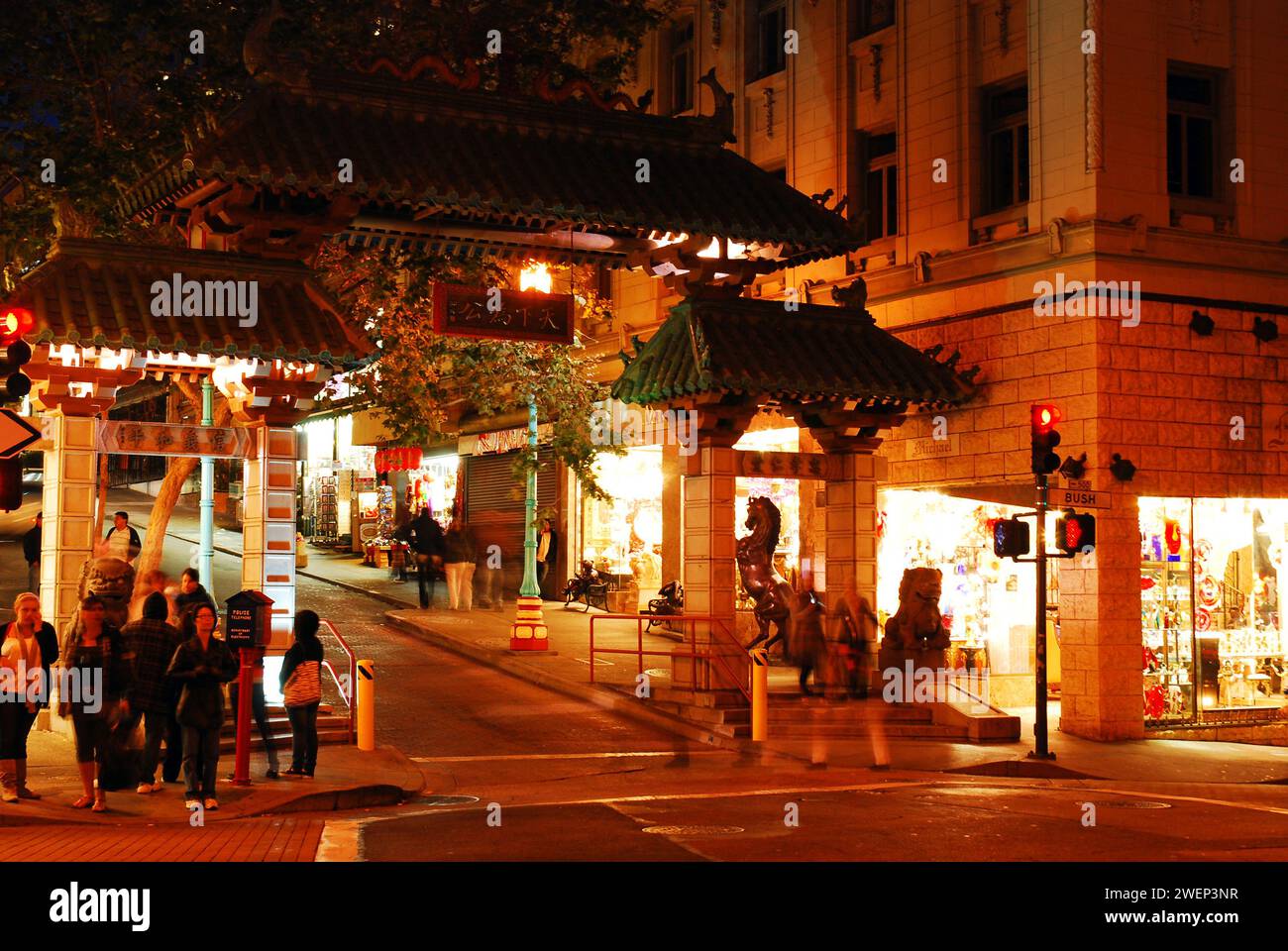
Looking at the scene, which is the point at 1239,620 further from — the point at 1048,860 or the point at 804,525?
the point at 1048,860

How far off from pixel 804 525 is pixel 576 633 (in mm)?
5310

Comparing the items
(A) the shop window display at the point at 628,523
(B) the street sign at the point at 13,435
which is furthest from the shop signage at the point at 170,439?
(A) the shop window display at the point at 628,523

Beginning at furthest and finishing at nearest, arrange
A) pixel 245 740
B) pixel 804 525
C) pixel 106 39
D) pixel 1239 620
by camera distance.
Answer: pixel 804 525, pixel 1239 620, pixel 106 39, pixel 245 740

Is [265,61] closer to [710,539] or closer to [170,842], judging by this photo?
[710,539]

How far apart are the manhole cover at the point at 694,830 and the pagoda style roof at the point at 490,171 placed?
29.0ft

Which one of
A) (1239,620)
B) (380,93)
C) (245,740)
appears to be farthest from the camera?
(1239,620)

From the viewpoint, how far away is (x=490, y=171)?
61.5 feet

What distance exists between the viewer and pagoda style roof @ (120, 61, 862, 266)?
1728 centimetres

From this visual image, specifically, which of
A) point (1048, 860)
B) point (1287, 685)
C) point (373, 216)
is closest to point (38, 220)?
point (373, 216)

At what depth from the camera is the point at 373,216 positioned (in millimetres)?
19141

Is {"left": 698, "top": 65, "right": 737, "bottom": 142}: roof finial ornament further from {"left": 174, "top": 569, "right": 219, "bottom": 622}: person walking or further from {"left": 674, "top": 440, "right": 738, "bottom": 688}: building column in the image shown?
{"left": 174, "top": 569, "right": 219, "bottom": 622}: person walking

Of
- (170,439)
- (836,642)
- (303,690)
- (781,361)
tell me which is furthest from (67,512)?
(836,642)

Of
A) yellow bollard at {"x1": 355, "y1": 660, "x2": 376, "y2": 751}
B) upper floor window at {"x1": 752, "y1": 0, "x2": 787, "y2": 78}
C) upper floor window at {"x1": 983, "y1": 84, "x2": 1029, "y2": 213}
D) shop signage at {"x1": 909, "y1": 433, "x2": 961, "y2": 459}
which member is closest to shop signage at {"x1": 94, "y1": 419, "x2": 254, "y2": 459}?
yellow bollard at {"x1": 355, "y1": 660, "x2": 376, "y2": 751}

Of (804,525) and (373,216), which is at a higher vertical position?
(373,216)
